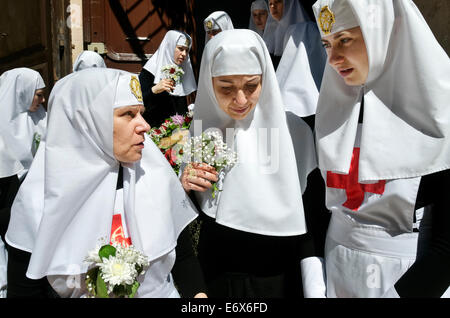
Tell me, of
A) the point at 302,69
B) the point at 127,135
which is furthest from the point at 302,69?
the point at 127,135

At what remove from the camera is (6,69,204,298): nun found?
193cm

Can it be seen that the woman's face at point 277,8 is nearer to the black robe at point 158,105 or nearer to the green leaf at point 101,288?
the black robe at point 158,105

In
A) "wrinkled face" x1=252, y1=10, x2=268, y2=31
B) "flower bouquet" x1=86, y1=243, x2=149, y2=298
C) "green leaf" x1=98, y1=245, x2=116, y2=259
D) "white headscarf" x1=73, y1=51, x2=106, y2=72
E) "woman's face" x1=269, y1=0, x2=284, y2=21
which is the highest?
"woman's face" x1=269, y1=0, x2=284, y2=21

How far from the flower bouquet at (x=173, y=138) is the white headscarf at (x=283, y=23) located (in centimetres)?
203

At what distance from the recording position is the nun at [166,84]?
18.6ft

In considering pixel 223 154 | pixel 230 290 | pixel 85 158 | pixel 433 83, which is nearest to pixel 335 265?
pixel 230 290

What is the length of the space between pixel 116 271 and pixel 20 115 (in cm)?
454

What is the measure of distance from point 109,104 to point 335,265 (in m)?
1.41

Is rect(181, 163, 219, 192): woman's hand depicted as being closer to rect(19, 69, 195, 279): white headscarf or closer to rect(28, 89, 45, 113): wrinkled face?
rect(19, 69, 195, 279): white headscarf

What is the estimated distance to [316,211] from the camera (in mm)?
2303

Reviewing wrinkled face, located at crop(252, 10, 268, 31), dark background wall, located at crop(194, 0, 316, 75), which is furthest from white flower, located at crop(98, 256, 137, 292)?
dark background wall, located at crop(194, 0, 316, 75)

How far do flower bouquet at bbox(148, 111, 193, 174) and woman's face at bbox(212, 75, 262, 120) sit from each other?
81cm

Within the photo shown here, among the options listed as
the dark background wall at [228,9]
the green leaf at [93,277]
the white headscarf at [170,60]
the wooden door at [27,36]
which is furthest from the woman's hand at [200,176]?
the dark background wall at [228,9]

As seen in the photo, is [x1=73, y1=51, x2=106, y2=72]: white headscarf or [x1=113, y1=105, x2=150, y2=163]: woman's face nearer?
[x1=113, y1=105, x2=150, y2=163]: woman's face
